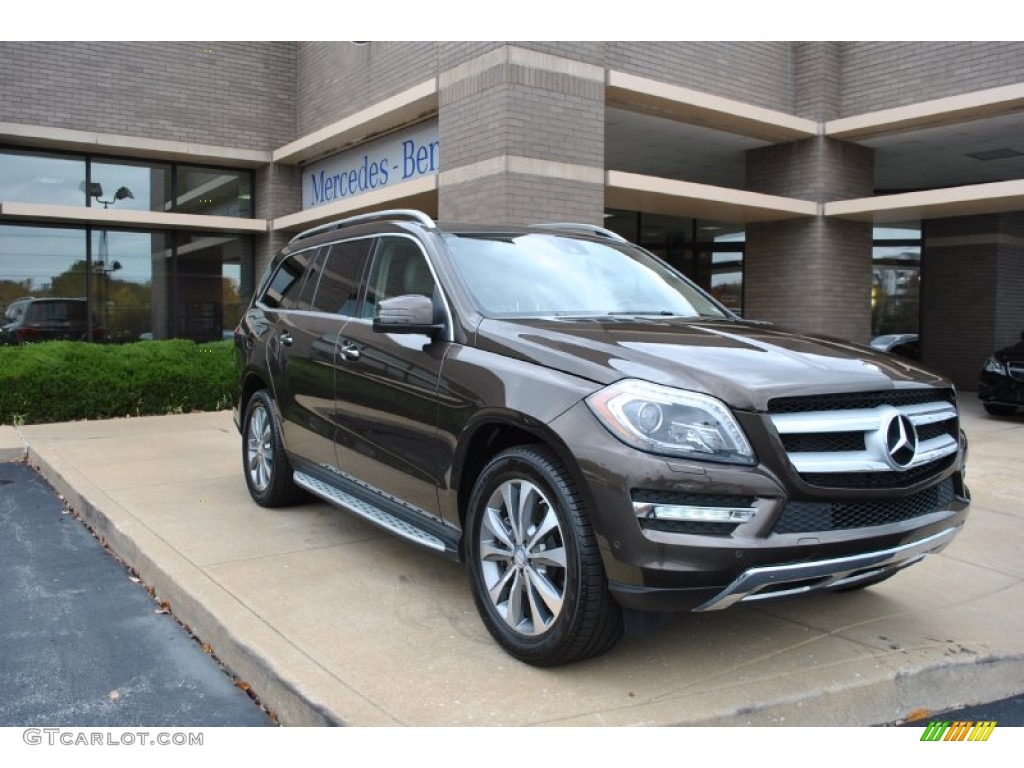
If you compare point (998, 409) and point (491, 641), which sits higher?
point (998, 409)

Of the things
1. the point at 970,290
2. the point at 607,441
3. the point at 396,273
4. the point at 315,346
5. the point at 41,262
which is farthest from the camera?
the point at 970,290

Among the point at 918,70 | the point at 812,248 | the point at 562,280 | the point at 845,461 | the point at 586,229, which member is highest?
the point at 918,70

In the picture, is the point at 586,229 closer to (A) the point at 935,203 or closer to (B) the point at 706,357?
(B) the point at 706,357

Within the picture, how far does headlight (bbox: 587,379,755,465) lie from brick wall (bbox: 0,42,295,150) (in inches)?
544

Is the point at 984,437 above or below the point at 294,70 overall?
below

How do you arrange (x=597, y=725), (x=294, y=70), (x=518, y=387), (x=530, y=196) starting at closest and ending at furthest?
(x=597, y=725) → (x=518, y=387) → (x=530, y=196) → (x=294, y=70)

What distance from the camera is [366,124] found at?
1273cm

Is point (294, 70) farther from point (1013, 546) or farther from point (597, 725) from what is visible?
point (597, 725)

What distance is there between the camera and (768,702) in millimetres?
3250

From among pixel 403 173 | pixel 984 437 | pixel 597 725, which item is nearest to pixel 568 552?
pixel 597 725

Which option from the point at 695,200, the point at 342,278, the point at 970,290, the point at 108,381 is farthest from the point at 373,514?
the point at 970,290

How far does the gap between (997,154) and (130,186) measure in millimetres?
14356

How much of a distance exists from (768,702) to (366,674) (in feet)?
5.00

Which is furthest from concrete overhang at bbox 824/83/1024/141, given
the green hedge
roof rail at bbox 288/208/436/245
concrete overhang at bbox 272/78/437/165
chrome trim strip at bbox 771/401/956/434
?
chrome trim strip at bbox 771/401/956/434
